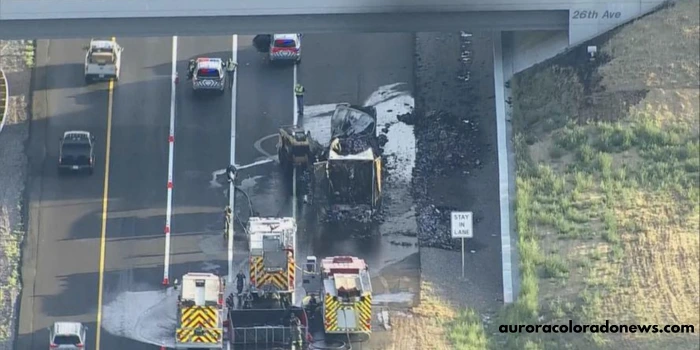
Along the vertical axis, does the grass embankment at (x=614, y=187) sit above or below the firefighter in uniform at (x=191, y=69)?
below

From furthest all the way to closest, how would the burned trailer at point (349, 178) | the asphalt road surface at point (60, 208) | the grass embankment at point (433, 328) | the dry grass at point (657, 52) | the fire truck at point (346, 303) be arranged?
1. the dry grass at point (657, 52)
2. the burned trailer at point (349, 178)
3. the asphalt road surface at point (60, 208)
4. the grass embankment at point (433, 328)
5. the fire truck at point (346, 303)

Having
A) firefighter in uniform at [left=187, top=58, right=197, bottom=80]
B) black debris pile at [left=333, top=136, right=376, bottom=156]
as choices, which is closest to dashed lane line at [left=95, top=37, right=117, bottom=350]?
firefighter in uniform at [left=187, top=58, right=197, bottom=80]

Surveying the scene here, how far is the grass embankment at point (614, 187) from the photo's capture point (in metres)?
86.8

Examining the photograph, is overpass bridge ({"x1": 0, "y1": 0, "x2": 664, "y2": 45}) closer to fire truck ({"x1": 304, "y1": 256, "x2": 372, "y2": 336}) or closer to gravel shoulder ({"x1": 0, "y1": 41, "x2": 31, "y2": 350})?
gravel shoulder ({"x1": 0, "y1": 41, "x2": 31, "y2": 350})

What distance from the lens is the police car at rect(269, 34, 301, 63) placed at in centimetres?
9956

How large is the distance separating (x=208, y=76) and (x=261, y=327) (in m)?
16.2

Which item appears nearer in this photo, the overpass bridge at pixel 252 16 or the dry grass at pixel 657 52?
the overpass bridge at pixel 252 16

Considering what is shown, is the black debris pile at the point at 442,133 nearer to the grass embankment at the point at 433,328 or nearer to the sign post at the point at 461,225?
the sign post at the point at 461,225

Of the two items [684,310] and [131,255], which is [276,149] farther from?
[684,310]

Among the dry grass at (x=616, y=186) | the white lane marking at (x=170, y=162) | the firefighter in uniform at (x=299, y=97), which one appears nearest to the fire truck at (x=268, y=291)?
the white lane marking at (x=170, y=162)

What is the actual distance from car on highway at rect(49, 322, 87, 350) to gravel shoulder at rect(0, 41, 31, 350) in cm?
254

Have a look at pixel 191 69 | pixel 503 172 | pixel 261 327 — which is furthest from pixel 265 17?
pixel 261 327

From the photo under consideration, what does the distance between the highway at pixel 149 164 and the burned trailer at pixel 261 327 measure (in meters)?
3.53

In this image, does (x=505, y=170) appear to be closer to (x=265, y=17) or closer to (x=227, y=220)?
(x=227, y=220)
